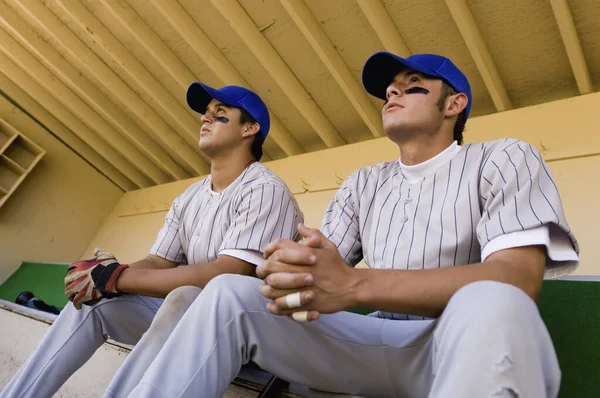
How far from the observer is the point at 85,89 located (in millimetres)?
4484

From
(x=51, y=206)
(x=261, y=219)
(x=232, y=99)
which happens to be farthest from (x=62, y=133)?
(x=261, y=219)

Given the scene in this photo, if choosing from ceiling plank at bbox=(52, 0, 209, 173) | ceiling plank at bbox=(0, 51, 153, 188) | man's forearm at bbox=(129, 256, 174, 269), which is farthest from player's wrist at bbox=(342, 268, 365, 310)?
ceiling plank at bbox=(0, 51, 153, 188)

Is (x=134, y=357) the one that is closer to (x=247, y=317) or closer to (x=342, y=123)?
(x=247, y=317)

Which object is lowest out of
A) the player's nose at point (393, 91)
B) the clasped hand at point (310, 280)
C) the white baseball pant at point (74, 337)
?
the white baseball pant at point (74, 337)

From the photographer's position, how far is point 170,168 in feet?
16.7

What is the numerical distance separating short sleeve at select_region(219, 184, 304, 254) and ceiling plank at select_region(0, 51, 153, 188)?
413 cm

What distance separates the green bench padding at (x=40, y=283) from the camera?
438 centimetres

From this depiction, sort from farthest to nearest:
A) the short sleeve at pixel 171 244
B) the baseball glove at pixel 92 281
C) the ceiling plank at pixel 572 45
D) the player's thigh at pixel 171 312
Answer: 1. the ceiling plank at pixel 572 45
2. the short sleeve at pixel 171 244
3. the baseball glove at pixel 92 281
4. the player's thigh at pixel 171 312

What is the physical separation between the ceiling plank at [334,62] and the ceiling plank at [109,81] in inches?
67.9

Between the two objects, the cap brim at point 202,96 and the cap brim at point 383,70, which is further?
the cap brim at point 202,96

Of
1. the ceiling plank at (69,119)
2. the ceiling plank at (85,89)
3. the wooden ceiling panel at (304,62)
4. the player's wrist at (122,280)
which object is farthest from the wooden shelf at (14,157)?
the player's wrist at (122,280)

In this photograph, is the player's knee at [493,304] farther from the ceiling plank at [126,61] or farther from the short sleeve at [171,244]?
the ceiling plank at [126,61]

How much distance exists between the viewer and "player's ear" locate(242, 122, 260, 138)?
2.07m

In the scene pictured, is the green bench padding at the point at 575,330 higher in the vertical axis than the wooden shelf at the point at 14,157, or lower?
lower
